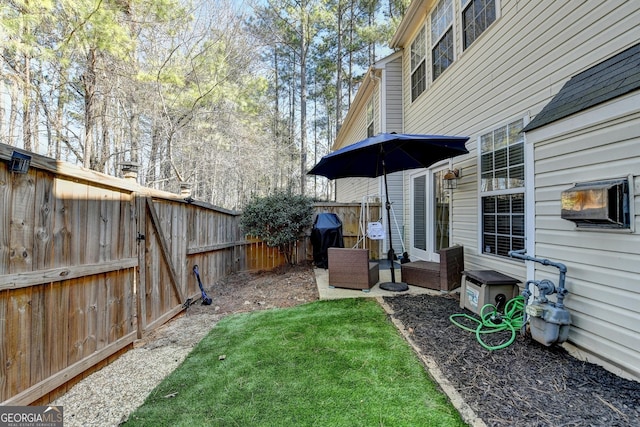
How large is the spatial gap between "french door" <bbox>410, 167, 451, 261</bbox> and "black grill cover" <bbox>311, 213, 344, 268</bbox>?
169 centimetres

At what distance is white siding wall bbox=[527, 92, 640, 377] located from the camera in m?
1.90

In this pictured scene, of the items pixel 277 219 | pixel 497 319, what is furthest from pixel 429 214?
pixel 277 219

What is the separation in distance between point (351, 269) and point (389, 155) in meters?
2.00

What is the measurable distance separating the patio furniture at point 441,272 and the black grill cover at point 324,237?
187cm

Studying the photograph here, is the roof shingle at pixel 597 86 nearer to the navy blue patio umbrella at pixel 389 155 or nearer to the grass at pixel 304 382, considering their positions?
the navy blue patio umbrella at pixel 389 155

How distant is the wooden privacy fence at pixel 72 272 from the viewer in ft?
6.00

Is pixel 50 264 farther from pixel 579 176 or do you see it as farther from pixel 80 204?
pixel 579 176

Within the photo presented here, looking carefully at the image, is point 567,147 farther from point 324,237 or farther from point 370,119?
point 370,119

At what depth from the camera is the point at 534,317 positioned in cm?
240

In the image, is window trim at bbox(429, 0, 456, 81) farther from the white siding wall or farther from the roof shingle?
the white siding wall

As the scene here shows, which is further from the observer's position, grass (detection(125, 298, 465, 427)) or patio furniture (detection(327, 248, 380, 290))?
patio furniture (detection(327, 248, 380, 290))

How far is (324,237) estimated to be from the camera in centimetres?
612

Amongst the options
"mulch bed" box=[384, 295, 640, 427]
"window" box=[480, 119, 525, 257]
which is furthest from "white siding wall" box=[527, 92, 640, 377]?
"window" box=[480, 119, 525, 257]

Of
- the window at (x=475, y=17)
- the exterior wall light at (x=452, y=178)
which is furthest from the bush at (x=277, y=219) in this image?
the window at (x=475, y=17)
